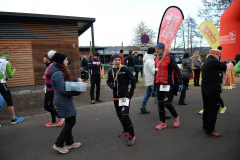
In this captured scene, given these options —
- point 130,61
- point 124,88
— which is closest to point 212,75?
point 124,88

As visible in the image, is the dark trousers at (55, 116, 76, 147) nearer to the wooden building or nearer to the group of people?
the group of people

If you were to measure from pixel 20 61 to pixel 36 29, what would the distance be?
6.59ft

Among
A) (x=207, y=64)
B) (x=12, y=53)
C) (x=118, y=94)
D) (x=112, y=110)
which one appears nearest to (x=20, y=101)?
(x=12, y=53)

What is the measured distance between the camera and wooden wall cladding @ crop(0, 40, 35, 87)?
918cm

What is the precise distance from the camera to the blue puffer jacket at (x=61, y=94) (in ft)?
9.60

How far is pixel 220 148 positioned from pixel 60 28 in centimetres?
988

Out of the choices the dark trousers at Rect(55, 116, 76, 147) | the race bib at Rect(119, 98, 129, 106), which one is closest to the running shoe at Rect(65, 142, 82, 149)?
the dark trousers at Rect(55, 116, 76, 147)

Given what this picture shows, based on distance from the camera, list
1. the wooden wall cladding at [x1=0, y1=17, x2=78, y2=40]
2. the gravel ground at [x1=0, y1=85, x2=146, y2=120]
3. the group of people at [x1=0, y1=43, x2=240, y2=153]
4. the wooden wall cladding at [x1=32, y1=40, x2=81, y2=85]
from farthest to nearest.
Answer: the wooden wall cladding at [x1=32, y1=40, x2=81, y2=85]
the wooden wall cladding at [x1=0, y1=17, x2=78, y2=40]
the gravel ground at [x1=0, y1=85, x2=146, y2=120]
the group of people at [x1=0, y1=43, x2=240, y2=153]

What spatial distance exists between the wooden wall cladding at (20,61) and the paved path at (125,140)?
16.1ft

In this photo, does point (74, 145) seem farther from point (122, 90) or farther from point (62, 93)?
point (122, 90)

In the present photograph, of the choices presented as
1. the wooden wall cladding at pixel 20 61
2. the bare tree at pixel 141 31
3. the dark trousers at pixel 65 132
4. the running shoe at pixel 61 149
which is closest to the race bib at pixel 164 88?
the dark trousers at pixel 65 132

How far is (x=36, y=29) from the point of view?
31.7ft

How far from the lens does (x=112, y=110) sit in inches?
237

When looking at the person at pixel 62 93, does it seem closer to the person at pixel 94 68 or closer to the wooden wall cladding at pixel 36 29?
the person at pixel 94 68
